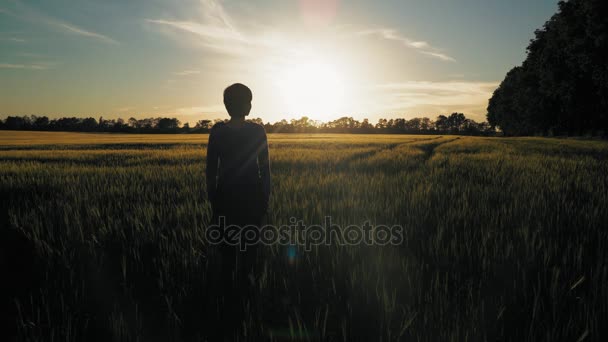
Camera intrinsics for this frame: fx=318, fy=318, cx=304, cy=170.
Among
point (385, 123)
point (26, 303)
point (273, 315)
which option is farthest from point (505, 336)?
point (385, 123)

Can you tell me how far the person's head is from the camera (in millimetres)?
2430

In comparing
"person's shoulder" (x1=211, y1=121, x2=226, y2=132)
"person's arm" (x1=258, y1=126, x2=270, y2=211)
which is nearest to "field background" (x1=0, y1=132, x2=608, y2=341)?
"person's arm" (x1=258, y1=126, x2=270, y2=211)

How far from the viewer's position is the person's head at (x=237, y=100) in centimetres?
243

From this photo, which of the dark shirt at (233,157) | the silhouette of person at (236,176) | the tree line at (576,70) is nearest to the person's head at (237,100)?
the silhouette of person at (236,176)

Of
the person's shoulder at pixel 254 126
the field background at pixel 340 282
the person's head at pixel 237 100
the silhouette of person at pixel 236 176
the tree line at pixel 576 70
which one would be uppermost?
the tree line at pixel 576 70

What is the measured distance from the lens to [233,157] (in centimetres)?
256

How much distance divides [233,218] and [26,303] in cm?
145

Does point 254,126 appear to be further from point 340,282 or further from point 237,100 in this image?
point 340,282

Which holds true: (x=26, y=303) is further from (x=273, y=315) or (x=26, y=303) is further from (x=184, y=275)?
(x=273, y=315)

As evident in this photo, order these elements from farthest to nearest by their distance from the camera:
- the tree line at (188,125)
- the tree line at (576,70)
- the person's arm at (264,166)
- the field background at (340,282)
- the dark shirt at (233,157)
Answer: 1. the tree line at (188,125)
2. the tree line at (576,70)
3. the person's arm at (264,166)
4. the dark shirt at (233,157)
5. the field background at (340,282)

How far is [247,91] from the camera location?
97.6 inches

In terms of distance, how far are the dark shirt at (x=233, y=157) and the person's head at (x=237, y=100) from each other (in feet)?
0.37

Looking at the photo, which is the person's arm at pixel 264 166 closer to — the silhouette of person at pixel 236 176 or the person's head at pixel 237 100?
the silhouette of person at pixel 236 176

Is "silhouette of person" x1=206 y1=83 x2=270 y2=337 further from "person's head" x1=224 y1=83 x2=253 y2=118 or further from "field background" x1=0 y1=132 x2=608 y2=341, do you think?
"field background" x1=0 y1=132 x2=608 y2=341
